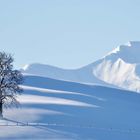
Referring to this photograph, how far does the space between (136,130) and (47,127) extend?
20158 mm

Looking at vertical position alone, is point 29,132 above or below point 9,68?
below

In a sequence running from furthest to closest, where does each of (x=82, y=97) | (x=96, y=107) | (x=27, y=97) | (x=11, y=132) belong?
(x=82, y=97) → (x=27, y=97) → (x=96, y=107) → (x=11, y=132)

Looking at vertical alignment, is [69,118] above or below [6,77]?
below

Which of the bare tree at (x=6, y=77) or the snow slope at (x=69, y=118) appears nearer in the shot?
the snow slope at (x=69, y=118)

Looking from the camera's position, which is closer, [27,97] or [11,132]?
[11,132]

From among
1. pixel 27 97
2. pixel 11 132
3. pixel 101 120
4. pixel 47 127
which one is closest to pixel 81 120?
pixel 101 120

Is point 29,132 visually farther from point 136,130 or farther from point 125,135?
point 136,130

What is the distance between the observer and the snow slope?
10850cm

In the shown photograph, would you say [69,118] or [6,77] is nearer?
[6,77]

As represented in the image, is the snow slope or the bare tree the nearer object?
the snow slope

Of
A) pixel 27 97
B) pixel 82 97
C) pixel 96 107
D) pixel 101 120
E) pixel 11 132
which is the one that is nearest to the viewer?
pixel 11 132

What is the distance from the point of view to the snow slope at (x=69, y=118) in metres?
108

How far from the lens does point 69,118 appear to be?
132 m

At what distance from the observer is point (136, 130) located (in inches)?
5010
